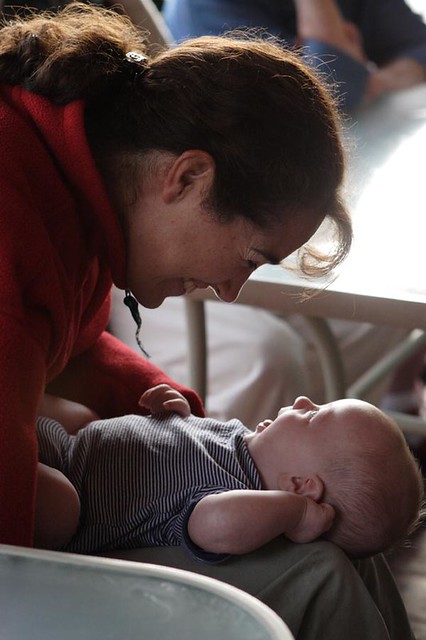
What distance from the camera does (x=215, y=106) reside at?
104 centimetres

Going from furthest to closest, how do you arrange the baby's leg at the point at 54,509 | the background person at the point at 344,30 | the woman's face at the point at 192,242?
the background person at the point at 344,30 < the woman's face at the point at 192,242 < the baby's leg at the point at 54,509

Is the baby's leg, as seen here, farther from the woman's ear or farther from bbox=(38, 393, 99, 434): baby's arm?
the woman's ear

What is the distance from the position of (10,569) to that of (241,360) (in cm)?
147

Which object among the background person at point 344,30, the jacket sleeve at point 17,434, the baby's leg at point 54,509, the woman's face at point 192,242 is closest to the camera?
the jacket sleeve at point 17,434

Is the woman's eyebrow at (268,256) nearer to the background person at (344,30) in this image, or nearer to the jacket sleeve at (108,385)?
the jacket sleeve at (108,385)

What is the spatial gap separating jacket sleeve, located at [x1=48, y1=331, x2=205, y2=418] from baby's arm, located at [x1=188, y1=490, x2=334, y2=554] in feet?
0.96

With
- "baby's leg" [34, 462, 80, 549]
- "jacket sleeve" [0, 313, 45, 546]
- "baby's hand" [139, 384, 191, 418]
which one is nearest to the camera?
"jacket sleeve" [0, 313, 45, 546]

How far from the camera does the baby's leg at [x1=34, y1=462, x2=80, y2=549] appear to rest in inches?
38.4

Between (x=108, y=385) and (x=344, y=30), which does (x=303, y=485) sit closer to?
(x=108, y=385)

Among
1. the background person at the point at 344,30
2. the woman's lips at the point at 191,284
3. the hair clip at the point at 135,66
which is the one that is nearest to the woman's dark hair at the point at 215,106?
the hair clip at the point at 135,66

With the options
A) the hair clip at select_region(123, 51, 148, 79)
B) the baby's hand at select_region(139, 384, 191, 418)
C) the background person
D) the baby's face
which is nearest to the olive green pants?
the baby's face

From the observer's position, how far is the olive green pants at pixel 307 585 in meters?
0.98

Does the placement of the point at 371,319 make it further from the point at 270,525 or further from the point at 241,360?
the point at 241,360

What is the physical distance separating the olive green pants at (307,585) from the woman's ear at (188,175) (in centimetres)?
38
